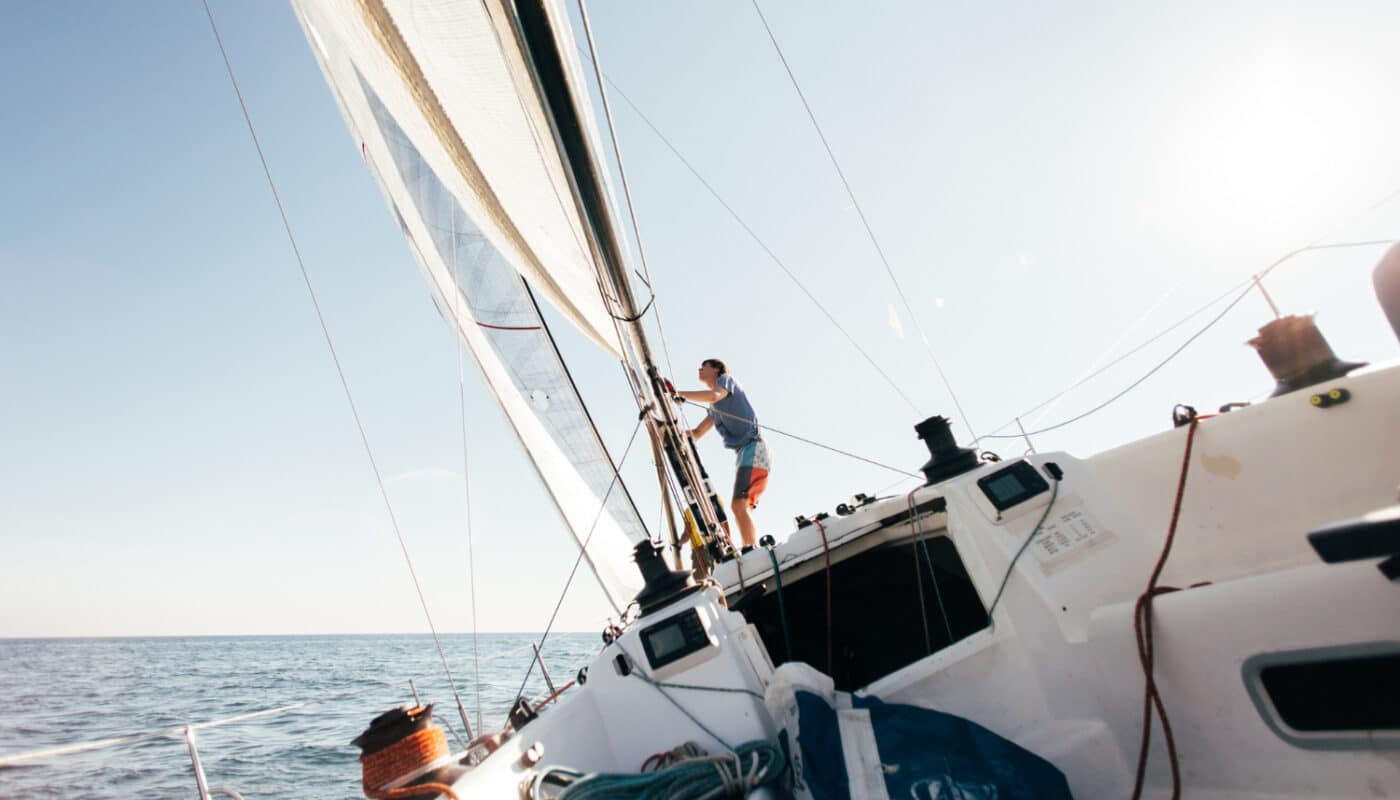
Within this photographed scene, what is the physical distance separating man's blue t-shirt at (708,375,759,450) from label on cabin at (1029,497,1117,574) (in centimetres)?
266

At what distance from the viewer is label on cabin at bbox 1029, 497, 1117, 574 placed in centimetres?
200

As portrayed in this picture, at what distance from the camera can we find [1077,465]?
226 cm

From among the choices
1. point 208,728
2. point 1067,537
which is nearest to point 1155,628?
point 1067,537

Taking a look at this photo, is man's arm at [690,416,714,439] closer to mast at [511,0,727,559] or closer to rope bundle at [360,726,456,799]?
mast at [511,0,727,559]

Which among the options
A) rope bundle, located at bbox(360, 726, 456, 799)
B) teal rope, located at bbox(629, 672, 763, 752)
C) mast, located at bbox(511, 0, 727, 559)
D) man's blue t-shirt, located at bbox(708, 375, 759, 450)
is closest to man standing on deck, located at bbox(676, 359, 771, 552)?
man's blue t-shirt, located at bbox(708, 375, 759, 450)

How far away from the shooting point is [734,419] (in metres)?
4.70

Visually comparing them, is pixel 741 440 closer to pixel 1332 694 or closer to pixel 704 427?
pixel 704 427

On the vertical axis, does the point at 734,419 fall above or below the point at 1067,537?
above

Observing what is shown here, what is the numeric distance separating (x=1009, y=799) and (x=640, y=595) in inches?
51.6

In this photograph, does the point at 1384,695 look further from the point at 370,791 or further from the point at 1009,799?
the point at 370,791

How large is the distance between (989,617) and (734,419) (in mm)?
2843

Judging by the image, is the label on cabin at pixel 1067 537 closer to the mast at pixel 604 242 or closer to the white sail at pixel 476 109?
the mast at pixel 604 242

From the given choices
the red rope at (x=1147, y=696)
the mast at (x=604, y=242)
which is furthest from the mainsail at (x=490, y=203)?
the red rope at (x=1147, y=696)

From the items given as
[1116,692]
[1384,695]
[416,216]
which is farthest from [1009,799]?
[416,216]
